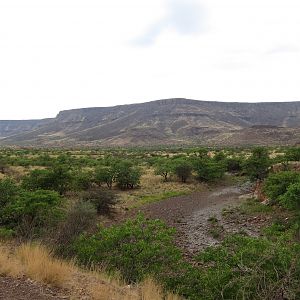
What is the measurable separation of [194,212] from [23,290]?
2035cm

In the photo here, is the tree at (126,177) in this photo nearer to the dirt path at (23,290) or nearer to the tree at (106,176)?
the tree at (106,176)

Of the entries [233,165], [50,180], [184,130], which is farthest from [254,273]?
[184,130]

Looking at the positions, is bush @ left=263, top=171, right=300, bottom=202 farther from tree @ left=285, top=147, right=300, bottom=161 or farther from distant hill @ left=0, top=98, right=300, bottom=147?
distant hill @ left=0, top=98, right=300, bottom=147

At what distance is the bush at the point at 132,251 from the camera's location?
944 cm

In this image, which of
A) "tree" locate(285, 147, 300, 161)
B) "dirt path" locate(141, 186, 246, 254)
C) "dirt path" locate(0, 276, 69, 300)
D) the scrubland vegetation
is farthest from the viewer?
"tree" locate(285, 147, 300, 161)

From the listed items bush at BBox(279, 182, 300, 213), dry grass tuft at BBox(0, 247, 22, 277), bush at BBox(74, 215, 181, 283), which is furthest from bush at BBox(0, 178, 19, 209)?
Answer: bush at BBox(279, 182, 300, 213)

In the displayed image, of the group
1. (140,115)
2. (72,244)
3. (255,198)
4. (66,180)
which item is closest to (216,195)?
(255,198)

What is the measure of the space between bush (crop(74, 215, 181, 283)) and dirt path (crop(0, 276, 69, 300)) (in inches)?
76.7

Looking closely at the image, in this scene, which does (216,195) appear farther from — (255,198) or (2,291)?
(2,291)

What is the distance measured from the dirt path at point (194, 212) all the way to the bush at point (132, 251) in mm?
6390

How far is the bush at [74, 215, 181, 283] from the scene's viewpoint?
9.44 meters

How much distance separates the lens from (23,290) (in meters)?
7.36

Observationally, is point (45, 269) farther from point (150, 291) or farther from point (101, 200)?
point (101, 200)

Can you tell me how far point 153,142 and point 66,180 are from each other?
122899 mm
